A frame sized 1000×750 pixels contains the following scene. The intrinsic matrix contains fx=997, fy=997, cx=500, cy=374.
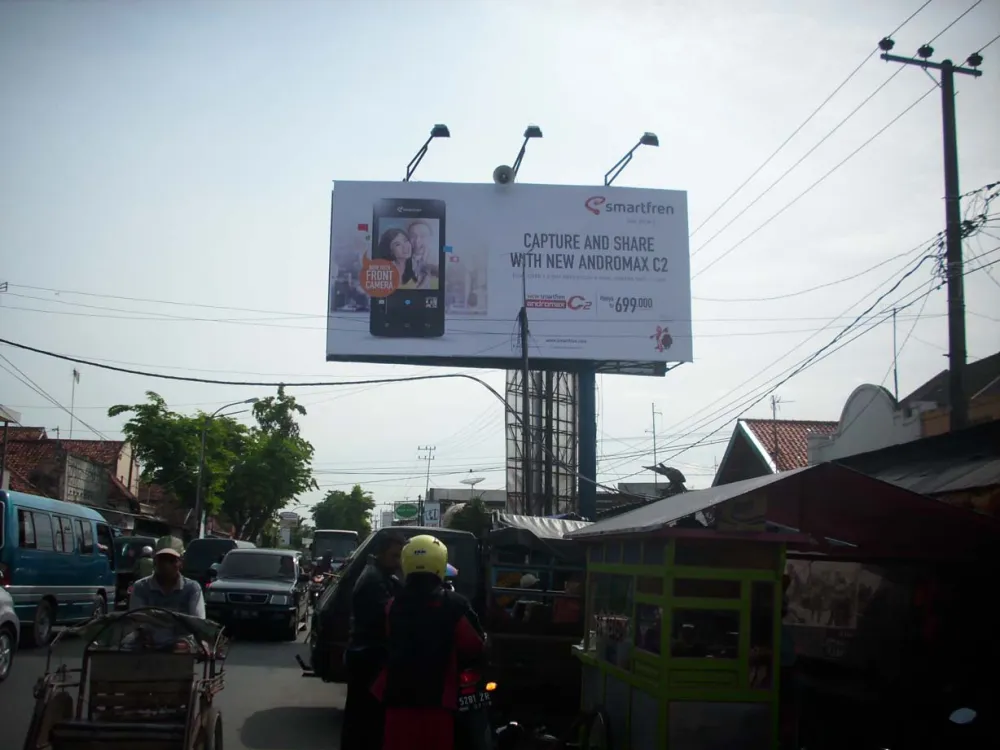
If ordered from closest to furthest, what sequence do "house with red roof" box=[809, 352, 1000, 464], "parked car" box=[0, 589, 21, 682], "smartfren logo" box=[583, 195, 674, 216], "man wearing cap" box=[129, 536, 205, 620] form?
"man wearing cap" box=[129, 536, 205, 620], "parked car" box=[0, 589, 21, 682], "house with red roof" box=[809, 352, 1000, 464], "smartfren logo" box=[583, 195, 674, 216]

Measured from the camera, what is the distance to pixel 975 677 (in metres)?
8.32

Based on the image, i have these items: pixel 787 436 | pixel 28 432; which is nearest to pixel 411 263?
pixel 787 436

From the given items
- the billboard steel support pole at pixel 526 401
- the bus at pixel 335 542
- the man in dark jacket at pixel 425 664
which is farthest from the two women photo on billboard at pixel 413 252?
the man in dark jacket at pixel 425 664

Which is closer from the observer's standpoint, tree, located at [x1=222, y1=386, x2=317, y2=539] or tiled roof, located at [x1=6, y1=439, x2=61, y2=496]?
tiled roof, located at [x1=6, y1=439, x2=61, y2=496]

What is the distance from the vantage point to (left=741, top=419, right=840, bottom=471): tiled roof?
27.6 m

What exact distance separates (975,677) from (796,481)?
2.97 metres

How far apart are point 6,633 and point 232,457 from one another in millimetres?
33577

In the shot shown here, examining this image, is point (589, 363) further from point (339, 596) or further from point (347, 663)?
point (347, 663)

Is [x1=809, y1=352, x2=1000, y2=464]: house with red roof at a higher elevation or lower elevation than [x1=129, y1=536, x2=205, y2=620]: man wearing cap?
higher

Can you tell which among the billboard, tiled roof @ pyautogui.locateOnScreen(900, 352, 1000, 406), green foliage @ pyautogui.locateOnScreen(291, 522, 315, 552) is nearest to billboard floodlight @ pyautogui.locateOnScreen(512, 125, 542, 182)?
the billboard

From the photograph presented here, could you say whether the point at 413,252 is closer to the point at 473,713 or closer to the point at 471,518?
the point at 471,518

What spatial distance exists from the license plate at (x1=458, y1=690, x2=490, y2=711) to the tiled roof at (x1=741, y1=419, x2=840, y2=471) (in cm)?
2292

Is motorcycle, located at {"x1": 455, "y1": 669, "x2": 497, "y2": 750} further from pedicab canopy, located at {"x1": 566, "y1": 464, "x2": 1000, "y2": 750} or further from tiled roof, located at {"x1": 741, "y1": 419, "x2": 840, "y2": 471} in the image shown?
tiled roof, located at {"x1": 741, "y1": 419, "x2": 840, "y2": 471}

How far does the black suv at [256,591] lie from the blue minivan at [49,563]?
1933mm
